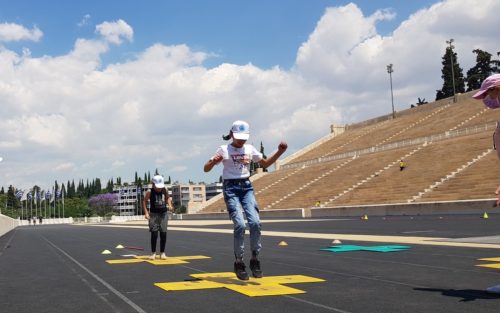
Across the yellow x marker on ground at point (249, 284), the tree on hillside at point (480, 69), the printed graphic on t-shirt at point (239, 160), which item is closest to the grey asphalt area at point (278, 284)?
the yellow x marker on ground at point (249, 284)

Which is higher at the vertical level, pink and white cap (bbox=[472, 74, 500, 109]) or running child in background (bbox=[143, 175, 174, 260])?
pink and white cap (bbox=[472, 74, 500, 109])

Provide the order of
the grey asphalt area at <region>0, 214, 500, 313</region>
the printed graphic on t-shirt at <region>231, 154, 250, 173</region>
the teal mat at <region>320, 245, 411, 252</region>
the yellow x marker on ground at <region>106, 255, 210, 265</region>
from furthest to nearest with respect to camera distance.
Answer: the teal mat at <region>320, 245, 411, 252</region> < the yellow x marker on ground at <region>106, 255, 210, 265</region> < the printed graphic on t-shirt at <region>231, 154, 250, 173</region> < the grey asphalt area at <region>0, 214, 500, 313</region>

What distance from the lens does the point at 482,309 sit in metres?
5.76

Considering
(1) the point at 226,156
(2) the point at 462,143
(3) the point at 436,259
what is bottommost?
(3) the point at 436,259

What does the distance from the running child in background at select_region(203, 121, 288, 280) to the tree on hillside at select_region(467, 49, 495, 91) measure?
107 meters

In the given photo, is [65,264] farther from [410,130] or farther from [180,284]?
[410,130]

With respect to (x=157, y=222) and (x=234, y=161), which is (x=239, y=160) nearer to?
(x=234, y=161)

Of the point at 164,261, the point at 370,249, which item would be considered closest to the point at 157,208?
the point at 164,261

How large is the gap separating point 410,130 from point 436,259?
59504 mm

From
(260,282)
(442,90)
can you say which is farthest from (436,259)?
(442,90)

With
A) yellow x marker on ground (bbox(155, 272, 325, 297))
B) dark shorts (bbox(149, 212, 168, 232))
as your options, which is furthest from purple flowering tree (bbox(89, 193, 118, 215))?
yellow x marker on ground (bbox(155, 272, 325, 297))

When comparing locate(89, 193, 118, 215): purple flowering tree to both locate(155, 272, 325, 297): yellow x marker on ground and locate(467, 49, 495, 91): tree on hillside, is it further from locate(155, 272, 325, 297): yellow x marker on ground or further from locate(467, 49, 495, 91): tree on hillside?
locate(155, 272, 325, 297): yellow x marker on ground

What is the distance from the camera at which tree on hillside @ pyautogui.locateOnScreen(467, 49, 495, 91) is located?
106 m

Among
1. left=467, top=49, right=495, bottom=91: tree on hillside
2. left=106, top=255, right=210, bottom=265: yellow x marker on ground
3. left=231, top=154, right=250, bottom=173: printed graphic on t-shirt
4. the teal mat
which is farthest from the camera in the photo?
left=467, top=49, right=495, bottom=91: tree on hillside
